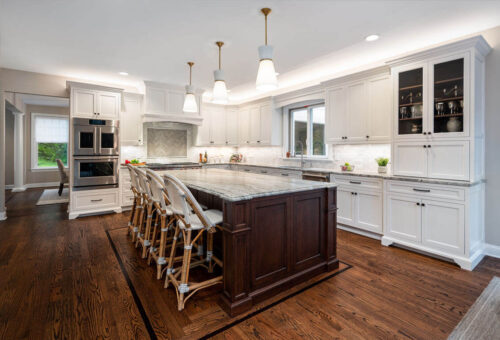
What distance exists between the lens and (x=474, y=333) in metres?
1.79

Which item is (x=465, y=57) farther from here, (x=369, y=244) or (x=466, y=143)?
(x=369, y=244)

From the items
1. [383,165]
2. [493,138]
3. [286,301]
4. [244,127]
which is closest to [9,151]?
[244,127]

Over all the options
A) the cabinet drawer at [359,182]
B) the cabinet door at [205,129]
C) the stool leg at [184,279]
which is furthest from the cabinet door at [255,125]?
the stool leg at [184,279]

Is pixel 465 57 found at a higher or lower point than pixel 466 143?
higher

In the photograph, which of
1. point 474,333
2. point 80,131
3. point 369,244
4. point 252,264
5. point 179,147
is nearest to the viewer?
point 474,333

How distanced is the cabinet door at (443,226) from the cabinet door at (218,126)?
4977mm

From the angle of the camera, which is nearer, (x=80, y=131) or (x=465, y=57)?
(x=465, y=57)

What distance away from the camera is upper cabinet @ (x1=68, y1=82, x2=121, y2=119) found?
4.73 metres

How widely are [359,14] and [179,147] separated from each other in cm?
493

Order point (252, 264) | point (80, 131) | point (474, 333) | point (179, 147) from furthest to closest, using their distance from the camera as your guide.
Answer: point (179, 147), point (80, 131), point (252, 264), point (474, 333)

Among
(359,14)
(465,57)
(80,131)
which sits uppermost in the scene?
(359,14)

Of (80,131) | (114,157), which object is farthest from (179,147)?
(80,131)

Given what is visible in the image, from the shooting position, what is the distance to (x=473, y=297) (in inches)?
87.5

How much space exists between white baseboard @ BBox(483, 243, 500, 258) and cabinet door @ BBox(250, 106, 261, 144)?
449 cm
